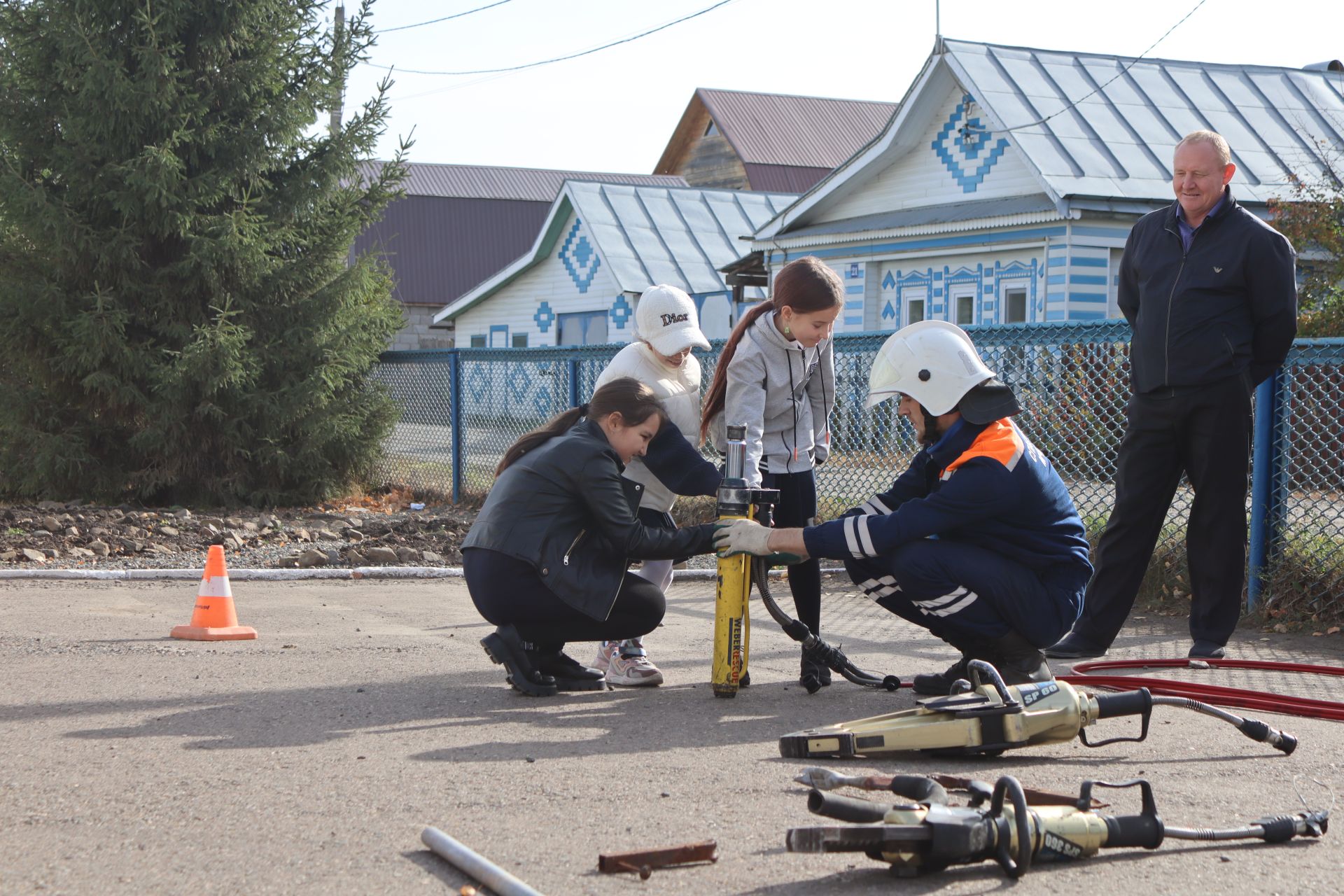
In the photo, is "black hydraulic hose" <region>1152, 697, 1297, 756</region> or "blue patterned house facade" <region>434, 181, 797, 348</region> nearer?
"black hydraulic hose" <region>1152, 697, 1297, 756</region>

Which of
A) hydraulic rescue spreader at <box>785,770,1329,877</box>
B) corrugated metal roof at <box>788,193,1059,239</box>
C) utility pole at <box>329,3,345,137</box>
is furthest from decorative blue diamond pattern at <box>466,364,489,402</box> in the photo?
hydraulic rescue spreader at <box>785,770,1329,877</box>

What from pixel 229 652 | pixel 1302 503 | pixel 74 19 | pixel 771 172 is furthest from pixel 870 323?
pixel 771 172

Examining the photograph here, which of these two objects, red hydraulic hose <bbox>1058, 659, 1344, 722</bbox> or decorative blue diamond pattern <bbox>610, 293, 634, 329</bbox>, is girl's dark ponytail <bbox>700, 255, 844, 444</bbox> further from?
decorative blue diamond pattern <bbox>610, 293, 634, 329</bbox>

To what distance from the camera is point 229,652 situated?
6.59 metres

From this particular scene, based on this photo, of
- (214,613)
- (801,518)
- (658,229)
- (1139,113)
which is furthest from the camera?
(658,229)

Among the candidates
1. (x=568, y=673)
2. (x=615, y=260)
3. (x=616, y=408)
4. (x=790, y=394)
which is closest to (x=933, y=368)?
(x=790, y=394)

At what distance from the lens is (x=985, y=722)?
4.34m

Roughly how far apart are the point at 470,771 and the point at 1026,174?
16818 mm

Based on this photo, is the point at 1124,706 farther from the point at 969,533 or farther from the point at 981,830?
the point at 981,830

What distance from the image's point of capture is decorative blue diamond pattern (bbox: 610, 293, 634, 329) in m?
31.1

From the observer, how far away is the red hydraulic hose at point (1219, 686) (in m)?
5.28

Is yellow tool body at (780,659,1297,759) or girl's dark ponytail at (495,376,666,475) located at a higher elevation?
girl's dark ponytail at (495,376,666,475)

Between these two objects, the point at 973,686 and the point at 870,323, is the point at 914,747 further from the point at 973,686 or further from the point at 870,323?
the point at 870,323

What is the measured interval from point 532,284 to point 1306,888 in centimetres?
3277
